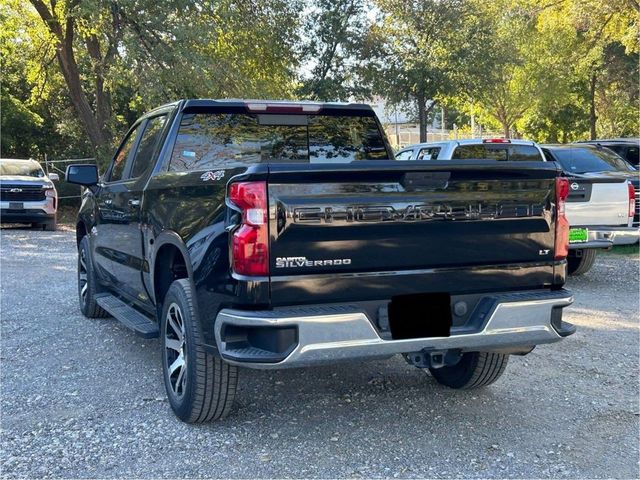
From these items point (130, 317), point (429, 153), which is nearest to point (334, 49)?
point (429, 153)

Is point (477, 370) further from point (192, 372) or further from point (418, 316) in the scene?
point (192, 372)

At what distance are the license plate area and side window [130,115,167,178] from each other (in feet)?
8.09

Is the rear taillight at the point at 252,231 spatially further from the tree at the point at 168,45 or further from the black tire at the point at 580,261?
the tree at the point at 168,45

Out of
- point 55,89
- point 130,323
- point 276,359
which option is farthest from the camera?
point 55,89

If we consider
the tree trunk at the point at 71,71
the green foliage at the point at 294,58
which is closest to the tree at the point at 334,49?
the green foliage at the point at 294,58

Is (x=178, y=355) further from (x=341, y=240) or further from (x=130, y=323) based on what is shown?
(x=341, y=240)

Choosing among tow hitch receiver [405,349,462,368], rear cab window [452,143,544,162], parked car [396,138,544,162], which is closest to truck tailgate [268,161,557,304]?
tow hitch receiver [405,349,462,368]

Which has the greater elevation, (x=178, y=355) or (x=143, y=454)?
(x=178, y=355)

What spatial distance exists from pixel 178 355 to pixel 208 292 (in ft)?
2.58

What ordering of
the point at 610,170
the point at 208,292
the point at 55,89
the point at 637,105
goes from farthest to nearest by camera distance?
the point at 637,105
the point at 55,89
the point at 610,170
the point at 208,292

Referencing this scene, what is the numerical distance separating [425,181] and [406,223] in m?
0.26

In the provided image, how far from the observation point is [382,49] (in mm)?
25719

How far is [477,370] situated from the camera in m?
4.68

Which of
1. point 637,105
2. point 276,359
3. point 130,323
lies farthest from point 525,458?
point 637,105
